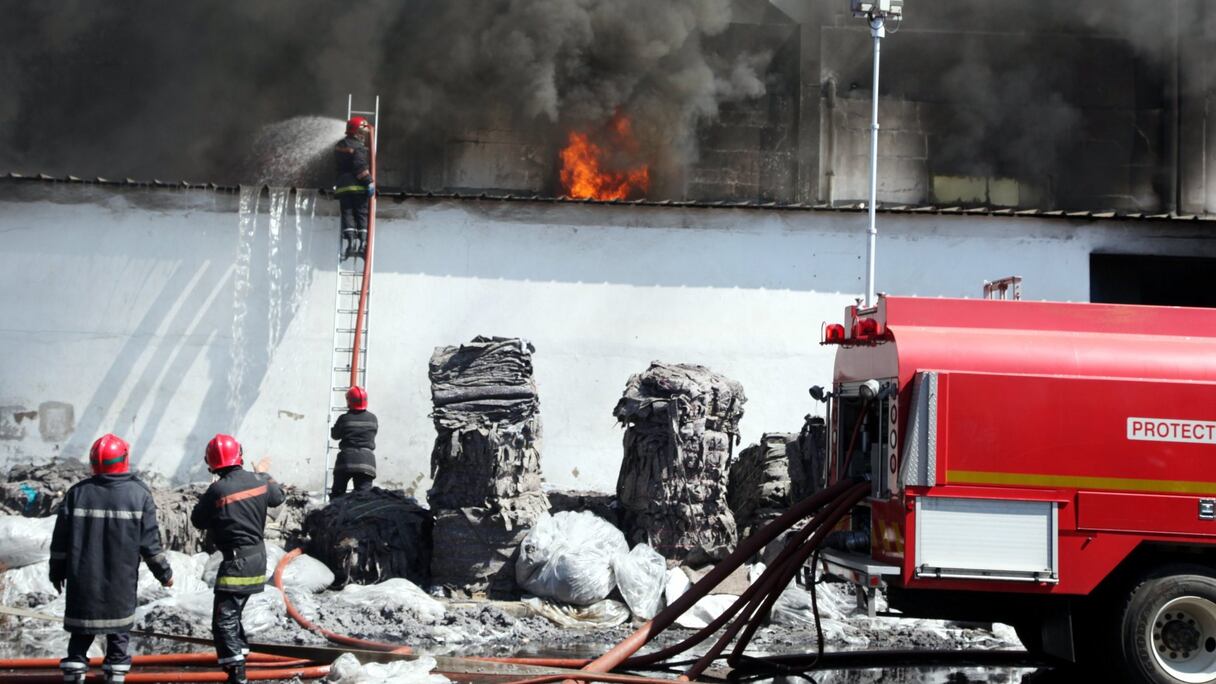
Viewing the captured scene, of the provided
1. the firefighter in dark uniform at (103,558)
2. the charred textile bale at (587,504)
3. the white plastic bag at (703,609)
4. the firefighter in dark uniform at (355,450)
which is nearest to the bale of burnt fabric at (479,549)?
the charred textile bale at (587,504)

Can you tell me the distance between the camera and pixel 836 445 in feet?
26.6

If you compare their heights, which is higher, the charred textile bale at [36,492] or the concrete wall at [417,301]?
the concrete wall at [417,301]

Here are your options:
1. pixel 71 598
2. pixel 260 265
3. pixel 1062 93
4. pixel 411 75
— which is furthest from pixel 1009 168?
pixel 71 598

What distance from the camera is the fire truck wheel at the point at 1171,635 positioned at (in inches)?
265

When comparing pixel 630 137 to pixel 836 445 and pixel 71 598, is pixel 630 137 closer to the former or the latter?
pixel 836 445

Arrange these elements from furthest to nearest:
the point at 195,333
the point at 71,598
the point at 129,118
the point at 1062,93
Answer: the point at 1062,93, the point at 129,118, the point at 195,333, the point at 71,598

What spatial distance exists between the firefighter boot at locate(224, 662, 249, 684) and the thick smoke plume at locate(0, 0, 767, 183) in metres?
15.9

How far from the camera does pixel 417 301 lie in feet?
50.2

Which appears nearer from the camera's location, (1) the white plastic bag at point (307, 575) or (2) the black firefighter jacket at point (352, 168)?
(1) the white plastic bag at point (307, 575)

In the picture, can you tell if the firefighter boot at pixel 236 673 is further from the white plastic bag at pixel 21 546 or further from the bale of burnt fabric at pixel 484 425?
the white plastic bag at pixel 21 546

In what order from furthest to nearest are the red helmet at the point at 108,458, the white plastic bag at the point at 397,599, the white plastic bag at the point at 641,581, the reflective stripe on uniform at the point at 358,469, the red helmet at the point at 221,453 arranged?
the reflective stripe on uniform at the point at 358,469, the white plastic bag at the point at 641,581, the white plastic bag at the point at 397,599, the red helmet at the point at 221,453, the red helmet at the point at 108,458

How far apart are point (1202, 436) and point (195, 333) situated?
1175cm

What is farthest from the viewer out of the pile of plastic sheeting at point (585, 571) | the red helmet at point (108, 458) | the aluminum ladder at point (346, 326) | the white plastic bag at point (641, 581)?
the aluminum ladder at point (346, 326)

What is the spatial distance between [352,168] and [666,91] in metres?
8.87
